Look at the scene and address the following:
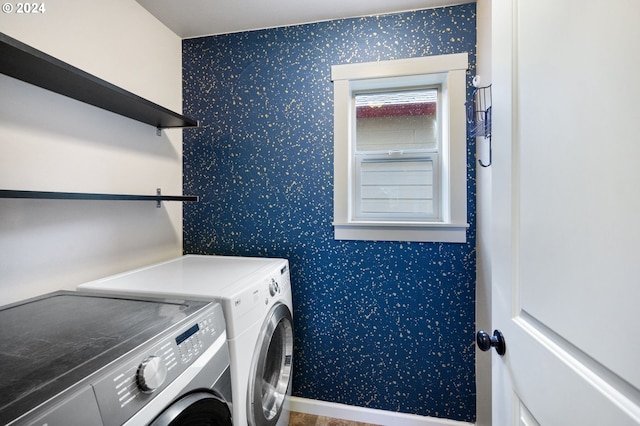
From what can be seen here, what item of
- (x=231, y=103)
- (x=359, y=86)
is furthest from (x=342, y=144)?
(x=231, y=103)

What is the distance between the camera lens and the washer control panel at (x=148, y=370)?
56cm

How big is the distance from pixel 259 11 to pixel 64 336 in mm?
1830

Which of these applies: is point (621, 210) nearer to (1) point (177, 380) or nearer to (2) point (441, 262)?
(1) point (177, 380)

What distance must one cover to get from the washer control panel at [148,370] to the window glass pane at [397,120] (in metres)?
1.47

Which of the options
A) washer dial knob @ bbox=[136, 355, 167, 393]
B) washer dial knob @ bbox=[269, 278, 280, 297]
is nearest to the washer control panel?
washer dial knob @ bbox=[136, 355, 167, 393]

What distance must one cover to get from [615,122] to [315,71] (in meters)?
1.60

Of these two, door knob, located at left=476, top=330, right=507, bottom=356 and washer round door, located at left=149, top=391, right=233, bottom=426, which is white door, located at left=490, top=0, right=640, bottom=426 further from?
washer round door, located at left=149, top=391, right=233, bottom=426

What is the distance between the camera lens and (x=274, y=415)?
1279mm

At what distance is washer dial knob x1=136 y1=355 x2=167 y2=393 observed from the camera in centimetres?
62

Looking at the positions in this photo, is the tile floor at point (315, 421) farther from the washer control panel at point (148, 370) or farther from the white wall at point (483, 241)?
the washer control panel at point (148, 370)

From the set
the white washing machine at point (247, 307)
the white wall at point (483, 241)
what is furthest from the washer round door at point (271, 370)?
the white wall at point (483, 241)

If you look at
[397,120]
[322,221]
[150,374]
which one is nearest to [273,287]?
[322,221]

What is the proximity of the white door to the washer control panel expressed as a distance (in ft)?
2.86

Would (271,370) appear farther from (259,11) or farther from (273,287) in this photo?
(259,11)
